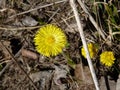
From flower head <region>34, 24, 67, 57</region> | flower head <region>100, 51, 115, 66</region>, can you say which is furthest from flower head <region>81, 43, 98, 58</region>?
flower head <region>34, 24, 67, 57</region>

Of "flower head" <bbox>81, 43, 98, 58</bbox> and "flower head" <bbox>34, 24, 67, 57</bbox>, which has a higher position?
"flower head" <bbox>34, 24, 67, 57</bbox>

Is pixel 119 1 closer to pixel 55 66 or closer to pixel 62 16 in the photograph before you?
pixel 62 16

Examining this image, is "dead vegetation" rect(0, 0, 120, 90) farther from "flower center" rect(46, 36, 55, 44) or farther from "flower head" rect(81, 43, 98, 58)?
"flower center" rect(46, 36, 55, 44)

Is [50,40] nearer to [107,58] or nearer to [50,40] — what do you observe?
[50,40]

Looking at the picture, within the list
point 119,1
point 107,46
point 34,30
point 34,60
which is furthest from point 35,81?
point 119,1

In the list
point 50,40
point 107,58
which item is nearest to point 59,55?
point 50,40
